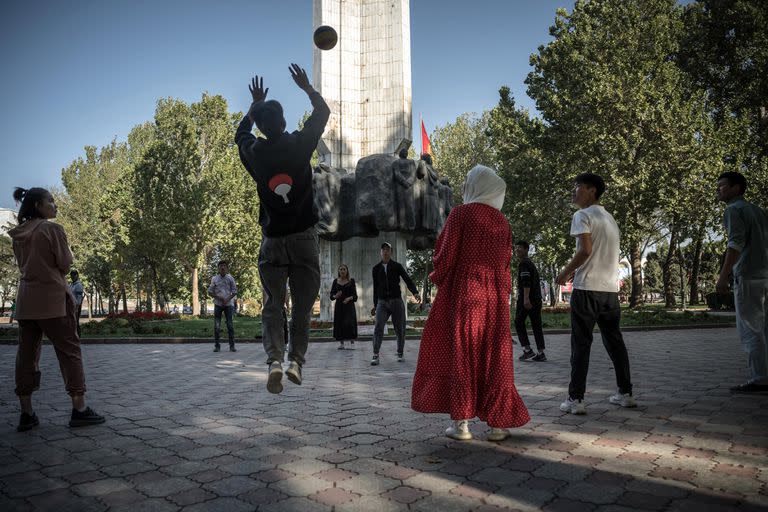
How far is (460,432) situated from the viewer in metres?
4.11

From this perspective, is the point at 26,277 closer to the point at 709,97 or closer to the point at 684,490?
the point at 684,490

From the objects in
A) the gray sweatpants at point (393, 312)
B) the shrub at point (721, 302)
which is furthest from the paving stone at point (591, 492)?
the shrub at point (721, 302)

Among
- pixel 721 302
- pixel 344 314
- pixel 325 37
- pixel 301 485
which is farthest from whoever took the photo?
pixel 721 302

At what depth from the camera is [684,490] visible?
9.62ft

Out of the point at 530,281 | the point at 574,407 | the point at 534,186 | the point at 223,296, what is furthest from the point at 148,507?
the point at 534,186

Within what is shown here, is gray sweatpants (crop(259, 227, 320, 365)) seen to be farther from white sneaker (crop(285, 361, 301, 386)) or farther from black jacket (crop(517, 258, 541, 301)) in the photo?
black jacket (crop(517, 258, 541, 301))

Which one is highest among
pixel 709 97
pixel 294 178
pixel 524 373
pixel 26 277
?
pixel 709 97

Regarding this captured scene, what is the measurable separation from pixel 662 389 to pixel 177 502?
5398 mm

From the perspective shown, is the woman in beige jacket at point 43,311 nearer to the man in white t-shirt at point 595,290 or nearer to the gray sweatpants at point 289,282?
the gray sweatpants at point 289,282

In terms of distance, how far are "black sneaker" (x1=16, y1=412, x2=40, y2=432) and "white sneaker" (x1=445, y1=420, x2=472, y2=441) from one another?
348cm

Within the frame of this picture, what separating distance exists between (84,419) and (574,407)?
14.1 ft

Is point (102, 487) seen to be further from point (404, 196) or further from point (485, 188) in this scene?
point (404, 196)

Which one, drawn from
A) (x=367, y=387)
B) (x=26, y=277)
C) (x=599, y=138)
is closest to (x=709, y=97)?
(x=599, y=138)

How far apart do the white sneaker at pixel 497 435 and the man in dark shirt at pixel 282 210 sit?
5.26 ft
